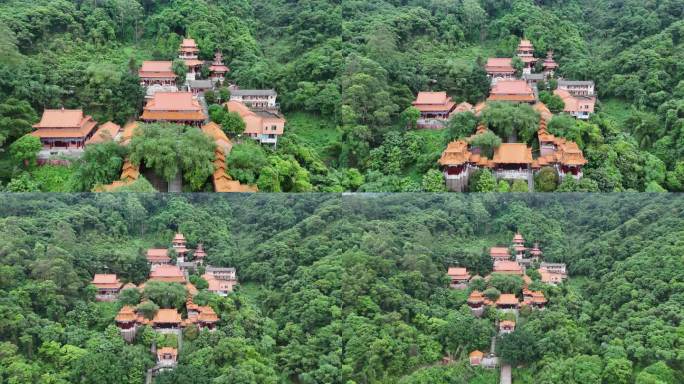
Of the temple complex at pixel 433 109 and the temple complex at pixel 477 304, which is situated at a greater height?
the temple complex at pixel 433 109

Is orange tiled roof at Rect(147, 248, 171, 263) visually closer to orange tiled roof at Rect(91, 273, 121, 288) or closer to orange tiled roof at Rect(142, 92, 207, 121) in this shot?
orange tiled roof at Rect(91, 273, 121, 288)

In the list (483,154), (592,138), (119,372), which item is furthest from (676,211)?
(119,372)

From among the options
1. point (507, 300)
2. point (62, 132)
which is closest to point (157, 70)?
point (62, 132)

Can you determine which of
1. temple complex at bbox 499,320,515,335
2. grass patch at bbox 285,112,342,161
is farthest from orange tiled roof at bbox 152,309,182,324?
temple complex at bbox 499,320,515,335

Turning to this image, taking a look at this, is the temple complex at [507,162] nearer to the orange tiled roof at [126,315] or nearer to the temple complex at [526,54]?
the temple complex at [526,54]

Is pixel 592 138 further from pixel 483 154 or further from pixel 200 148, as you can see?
pixel 200 148

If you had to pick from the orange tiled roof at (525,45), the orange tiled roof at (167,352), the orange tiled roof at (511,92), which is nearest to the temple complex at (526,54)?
the orange tiled roof at (525,45)
